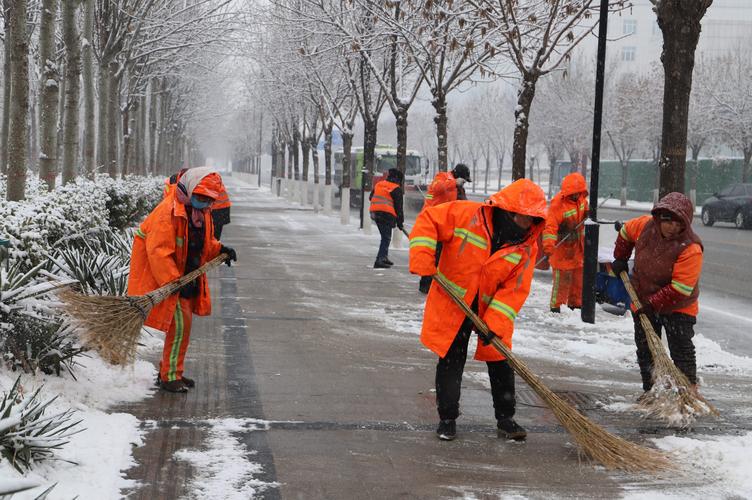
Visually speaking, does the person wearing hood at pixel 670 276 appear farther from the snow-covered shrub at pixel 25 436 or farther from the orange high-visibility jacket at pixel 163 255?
the snow-covered shrub at pixel 25 436

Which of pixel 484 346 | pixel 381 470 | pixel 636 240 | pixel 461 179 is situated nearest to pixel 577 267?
pixel 461 179

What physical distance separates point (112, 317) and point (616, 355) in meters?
4.61

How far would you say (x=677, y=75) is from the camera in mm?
9242

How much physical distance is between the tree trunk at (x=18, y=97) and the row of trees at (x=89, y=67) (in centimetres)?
1

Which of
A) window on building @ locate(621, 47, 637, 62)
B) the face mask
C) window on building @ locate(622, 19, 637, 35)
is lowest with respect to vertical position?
the face mask

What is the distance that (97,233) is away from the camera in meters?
10.8

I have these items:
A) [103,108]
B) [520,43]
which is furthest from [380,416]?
[103,108]

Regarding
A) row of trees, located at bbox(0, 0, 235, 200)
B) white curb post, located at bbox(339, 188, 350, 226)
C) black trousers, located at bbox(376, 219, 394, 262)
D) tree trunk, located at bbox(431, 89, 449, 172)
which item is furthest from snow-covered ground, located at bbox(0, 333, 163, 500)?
white curb post, located at bbox(339, 188, 350, 226)

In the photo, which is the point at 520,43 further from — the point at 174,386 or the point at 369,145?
the point at 369,145

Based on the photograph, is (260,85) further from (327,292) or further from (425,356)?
(425,356)

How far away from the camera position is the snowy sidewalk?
15.9 ft

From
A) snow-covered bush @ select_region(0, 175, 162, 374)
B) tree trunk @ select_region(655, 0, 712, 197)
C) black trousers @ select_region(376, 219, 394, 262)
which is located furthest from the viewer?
black trousers @ select_region(376, 219, 394, 262)

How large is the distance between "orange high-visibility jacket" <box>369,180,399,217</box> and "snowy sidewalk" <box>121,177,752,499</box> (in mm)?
4395

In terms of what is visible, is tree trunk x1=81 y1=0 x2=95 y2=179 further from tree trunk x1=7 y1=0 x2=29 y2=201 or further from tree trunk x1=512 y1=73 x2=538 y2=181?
tree trunk x1=512 y1=73 x2=538 y2=181
